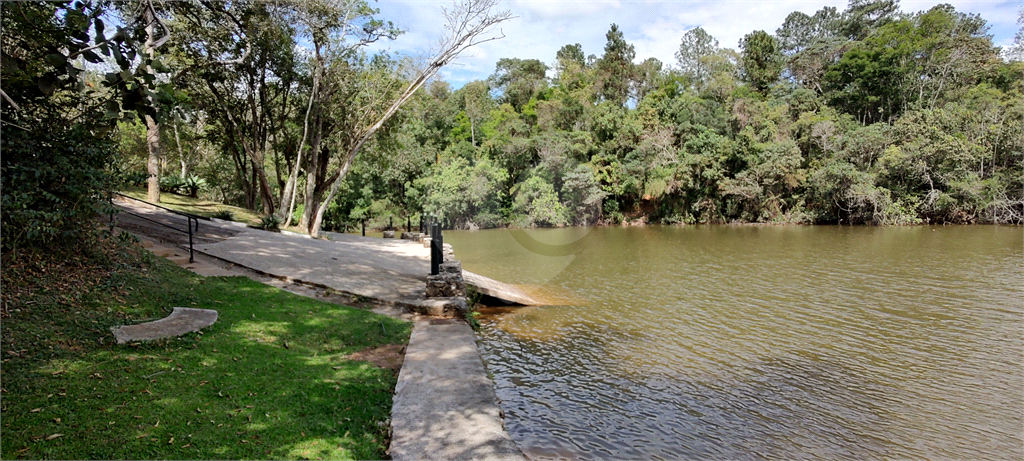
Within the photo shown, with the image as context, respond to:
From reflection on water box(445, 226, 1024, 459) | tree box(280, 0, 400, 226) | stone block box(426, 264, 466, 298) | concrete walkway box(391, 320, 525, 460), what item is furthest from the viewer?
tree box(280, 0, 400, 226)

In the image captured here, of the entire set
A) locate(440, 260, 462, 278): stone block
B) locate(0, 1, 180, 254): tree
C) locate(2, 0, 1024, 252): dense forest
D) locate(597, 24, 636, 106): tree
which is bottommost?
locate(440, 260, 462, 278): stone block

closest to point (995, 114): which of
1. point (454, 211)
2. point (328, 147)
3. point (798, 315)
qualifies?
point (798, 315)

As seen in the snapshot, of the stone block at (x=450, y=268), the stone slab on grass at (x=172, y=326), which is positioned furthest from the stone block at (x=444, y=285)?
the stone slab on grass at (x=172, y=326)

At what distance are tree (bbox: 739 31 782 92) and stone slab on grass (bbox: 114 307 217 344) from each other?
47.8 metres

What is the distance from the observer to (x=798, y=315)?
9625 mm

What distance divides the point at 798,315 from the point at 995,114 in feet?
92.4

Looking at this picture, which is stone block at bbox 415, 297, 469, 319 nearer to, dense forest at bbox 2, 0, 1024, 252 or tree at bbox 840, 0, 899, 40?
dense forest at bbox 2, 0, 1024, 252

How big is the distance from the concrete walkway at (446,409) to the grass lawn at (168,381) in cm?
19

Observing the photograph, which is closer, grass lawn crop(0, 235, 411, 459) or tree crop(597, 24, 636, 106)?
grass lawn crop(0, 235, 411, 459)

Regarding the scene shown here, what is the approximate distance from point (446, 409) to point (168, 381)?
2244 millimetres

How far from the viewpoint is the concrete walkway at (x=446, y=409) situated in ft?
12.8

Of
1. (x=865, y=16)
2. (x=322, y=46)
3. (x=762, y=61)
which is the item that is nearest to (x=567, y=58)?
(x=762, y=61)

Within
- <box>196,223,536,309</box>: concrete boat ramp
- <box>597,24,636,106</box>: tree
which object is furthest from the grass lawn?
<box>597,24,636,106</box>: tree

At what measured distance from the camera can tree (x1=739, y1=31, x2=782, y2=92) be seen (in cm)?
4441
